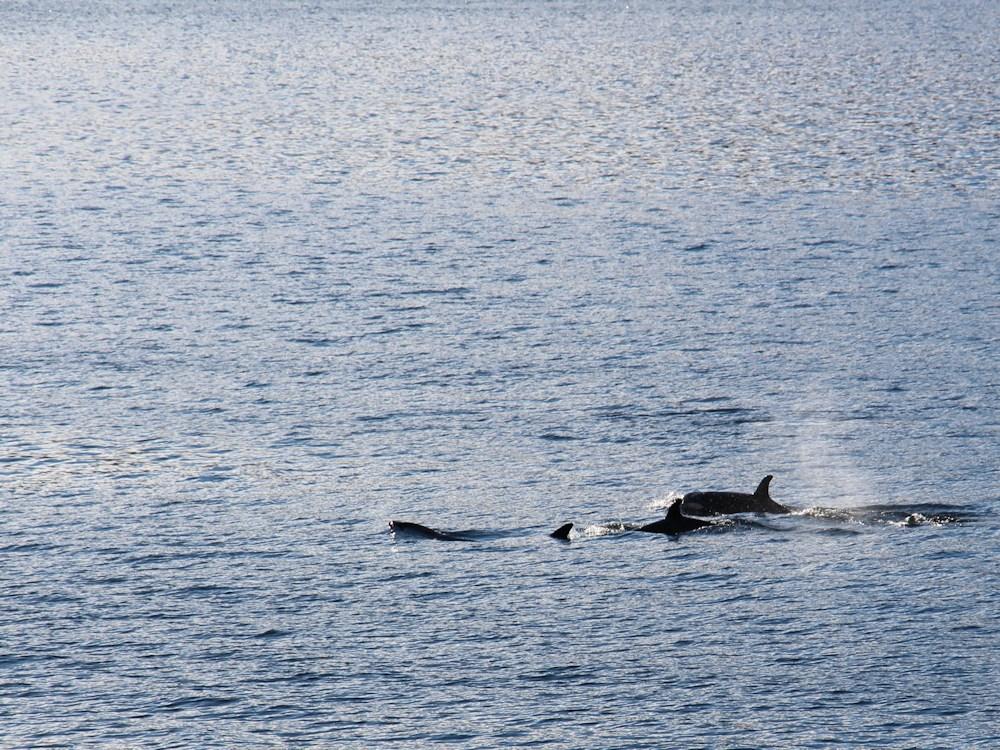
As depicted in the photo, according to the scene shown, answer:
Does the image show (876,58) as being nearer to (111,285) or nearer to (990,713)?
(111,285)

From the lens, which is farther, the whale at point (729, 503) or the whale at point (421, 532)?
the whale at point (729, 503)

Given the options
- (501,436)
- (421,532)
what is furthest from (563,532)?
(501,436)

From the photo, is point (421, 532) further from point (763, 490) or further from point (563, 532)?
point (763, 490)

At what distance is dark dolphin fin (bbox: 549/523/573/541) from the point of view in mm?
22531

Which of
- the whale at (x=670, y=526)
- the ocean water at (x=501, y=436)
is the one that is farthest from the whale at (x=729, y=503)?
the whale at (x=670, y=526)

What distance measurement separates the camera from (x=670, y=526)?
22.8 meters

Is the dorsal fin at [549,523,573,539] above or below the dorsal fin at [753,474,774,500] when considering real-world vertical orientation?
below

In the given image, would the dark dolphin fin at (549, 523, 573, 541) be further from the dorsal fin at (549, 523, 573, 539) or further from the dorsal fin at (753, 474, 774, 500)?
the dorsal fin at (753, 474, 774, 500)

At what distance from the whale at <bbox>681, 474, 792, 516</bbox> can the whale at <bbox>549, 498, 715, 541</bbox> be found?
0.45m

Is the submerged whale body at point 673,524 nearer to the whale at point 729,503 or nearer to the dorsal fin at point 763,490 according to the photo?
the whale at point 729,503

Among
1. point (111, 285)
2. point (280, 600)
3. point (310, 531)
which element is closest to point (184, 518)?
point (310, 531)

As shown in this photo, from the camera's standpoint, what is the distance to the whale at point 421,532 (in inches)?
896

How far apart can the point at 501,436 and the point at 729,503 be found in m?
4.78

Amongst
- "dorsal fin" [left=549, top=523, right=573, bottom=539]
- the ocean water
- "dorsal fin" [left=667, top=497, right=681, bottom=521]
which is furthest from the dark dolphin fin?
"dorsal fin" [left=667, top=497, right=681, bottom=521]
